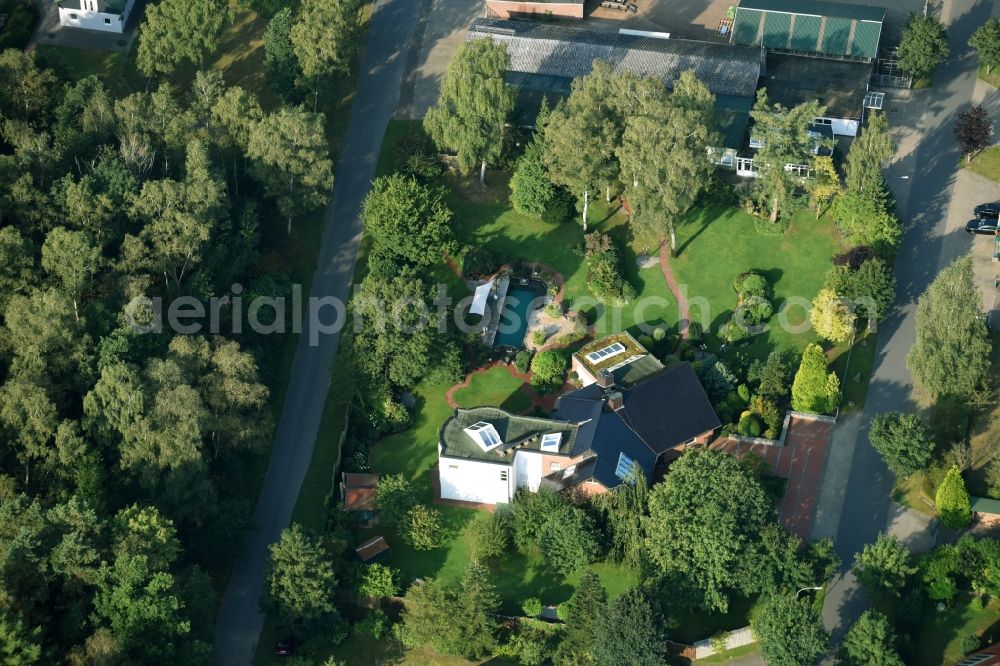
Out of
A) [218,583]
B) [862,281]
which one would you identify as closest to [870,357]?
[862,281]

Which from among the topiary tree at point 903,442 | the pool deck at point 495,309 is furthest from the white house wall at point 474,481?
the topiary tree at point 903,442

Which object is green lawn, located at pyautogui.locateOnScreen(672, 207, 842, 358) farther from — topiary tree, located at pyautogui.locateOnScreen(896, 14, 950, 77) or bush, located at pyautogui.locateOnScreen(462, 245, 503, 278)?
topiary tree, located at pyautogui.locateOnScreen(896, 14, 950, 77)

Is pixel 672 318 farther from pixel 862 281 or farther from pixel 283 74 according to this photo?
pixel 283 74

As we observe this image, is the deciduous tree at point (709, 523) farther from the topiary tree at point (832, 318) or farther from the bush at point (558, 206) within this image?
the bush at point (558, 206)

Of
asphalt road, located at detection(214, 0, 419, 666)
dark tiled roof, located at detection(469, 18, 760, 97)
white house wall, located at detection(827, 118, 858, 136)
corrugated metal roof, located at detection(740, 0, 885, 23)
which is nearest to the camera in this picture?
asphalt road, located at detection(214, 0, 419, 666)

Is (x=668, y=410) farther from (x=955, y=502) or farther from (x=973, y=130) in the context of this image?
(x=973, y=130)

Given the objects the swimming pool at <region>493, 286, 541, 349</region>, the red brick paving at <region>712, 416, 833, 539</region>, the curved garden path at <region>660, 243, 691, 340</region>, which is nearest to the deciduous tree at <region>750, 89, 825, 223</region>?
the curved garden path at <region>660, 243, 691, 340</region>
